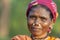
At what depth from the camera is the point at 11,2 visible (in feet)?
33.5

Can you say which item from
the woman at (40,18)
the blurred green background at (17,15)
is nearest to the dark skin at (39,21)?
the woman at (40,18)

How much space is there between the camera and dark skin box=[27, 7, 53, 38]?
409 centimetres

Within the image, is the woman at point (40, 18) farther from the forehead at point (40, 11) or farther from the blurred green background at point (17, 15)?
the blurred green background at point (17, 15)

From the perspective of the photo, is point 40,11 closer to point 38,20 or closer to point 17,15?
point 38,20

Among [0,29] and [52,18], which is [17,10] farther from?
[52,18]

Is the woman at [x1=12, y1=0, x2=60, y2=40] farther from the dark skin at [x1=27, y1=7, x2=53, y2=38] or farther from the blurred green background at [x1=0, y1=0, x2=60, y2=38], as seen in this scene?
the blurred green background at [x1=0, y1=0, x2=60, y2=38]

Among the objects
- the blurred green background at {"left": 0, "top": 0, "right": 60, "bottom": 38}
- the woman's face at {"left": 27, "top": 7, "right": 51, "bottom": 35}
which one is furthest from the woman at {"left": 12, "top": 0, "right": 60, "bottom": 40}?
the blurred green background at {"left": 0, "top": 0, "right": 60, "bottom": 38}

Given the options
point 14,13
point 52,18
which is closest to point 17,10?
point 14,13

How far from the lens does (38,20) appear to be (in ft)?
13.4

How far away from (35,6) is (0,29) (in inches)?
250

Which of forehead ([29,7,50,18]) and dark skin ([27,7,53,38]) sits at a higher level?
forehead ([29,7,50,18])

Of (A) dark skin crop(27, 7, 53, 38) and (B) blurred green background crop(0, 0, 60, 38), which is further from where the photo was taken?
(B) blurred green background crop(0, 0, 60, 38)

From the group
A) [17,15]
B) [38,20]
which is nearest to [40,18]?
[38,20]

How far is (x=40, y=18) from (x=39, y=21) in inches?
1.3
